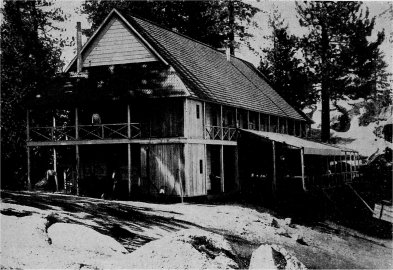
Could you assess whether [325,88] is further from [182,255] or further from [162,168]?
[182,255]

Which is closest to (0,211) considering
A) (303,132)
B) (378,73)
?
(303,132)

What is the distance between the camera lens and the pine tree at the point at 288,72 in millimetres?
47375

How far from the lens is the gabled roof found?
Result: 25341mm

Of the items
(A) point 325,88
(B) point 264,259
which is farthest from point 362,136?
(B) point 264,259

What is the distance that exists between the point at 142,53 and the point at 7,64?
38.5ft

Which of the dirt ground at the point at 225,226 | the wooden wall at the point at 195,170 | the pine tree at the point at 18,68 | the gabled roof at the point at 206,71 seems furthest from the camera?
the pine tree at the point at 18,68

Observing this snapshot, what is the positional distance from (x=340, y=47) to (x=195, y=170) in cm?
2839

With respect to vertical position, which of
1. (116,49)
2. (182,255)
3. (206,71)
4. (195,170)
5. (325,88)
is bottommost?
(182,255)

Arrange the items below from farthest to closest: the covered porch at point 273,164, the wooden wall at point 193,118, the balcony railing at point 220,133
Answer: the covered porch at point 273,164, the balcony railing at point 220,133, the wooden wall at point 193,118

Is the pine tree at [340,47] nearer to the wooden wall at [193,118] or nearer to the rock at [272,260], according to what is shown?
the wooden wall at [193,118]

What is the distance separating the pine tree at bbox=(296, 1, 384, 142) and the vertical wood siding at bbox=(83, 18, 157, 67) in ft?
84.4

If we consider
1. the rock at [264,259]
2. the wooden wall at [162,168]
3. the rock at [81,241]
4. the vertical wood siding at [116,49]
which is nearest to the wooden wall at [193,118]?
the wooden wall at [162,168]

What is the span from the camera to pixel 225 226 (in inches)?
685

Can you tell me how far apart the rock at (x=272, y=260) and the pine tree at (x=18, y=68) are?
24972mm
